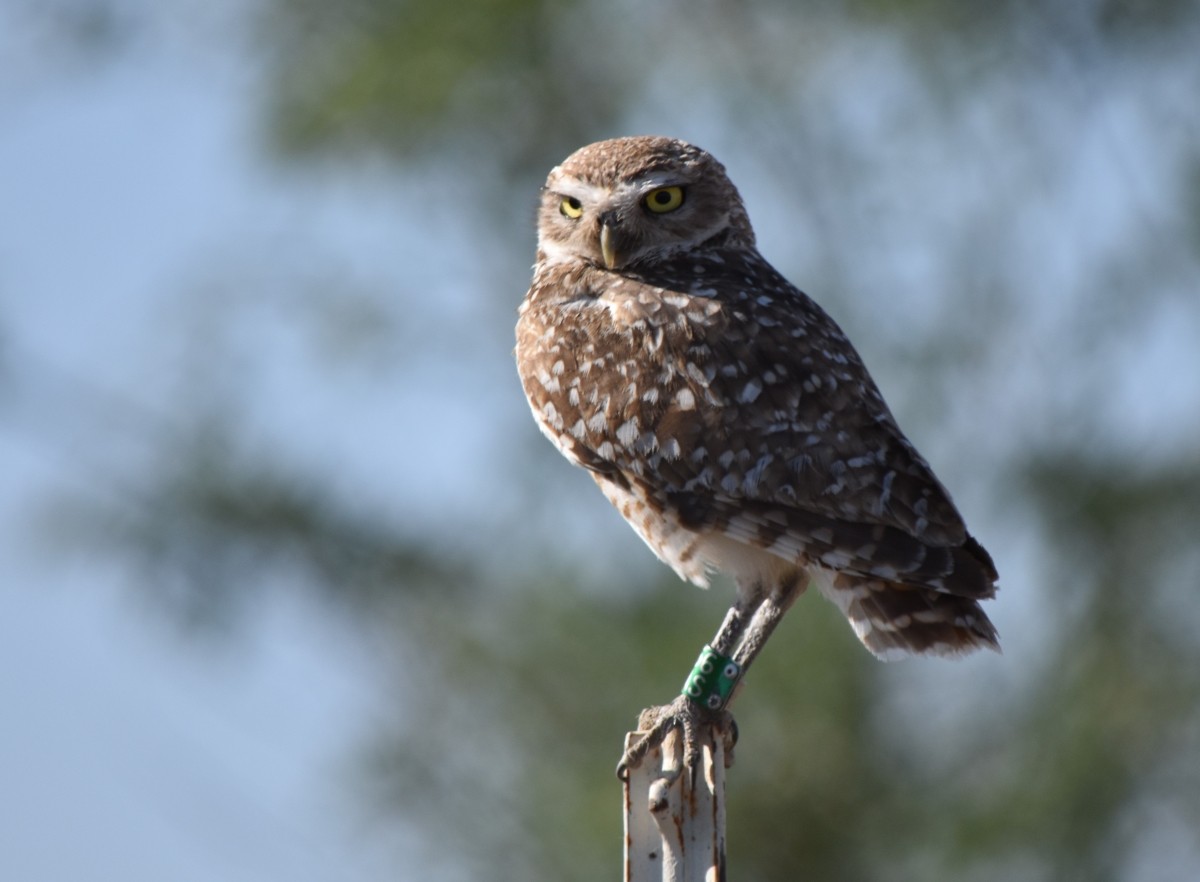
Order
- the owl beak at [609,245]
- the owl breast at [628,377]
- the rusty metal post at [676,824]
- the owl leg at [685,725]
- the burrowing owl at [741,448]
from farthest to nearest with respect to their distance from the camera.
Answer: the owl beak at [609,245] < the owl breast at [628,377] < the burrowing owl at [741,448] < the owl leg at [685,725] < the rusty metal post at [676,824]

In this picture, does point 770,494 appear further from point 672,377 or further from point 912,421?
point 912,421

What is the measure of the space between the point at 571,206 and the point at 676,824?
2.04 m

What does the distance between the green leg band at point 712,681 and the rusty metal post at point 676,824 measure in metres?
0.18

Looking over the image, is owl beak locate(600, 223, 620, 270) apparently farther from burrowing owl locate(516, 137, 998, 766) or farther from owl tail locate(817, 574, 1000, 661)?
owl tail locate(817, 574, 1000, 661)

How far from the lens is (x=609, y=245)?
4.60 m

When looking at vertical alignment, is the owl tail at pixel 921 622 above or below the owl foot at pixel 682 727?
above

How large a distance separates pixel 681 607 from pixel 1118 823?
13.0 feet

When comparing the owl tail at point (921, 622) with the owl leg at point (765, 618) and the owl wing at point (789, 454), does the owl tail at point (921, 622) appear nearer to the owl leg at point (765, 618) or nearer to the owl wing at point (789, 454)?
the owl wing at point (789, 454)

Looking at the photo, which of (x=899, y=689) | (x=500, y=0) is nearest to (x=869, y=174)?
(x=500, y=0)

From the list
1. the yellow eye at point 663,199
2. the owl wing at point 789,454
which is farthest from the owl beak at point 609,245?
the owl wing at point 789,454

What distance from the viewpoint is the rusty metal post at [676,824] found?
349 centimetres

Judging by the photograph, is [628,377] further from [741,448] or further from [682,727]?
[682,727]

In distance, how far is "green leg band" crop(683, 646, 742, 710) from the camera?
3846 millimetres

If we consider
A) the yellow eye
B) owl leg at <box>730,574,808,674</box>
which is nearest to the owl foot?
owl leg at <box>730,574,808,674</box>
